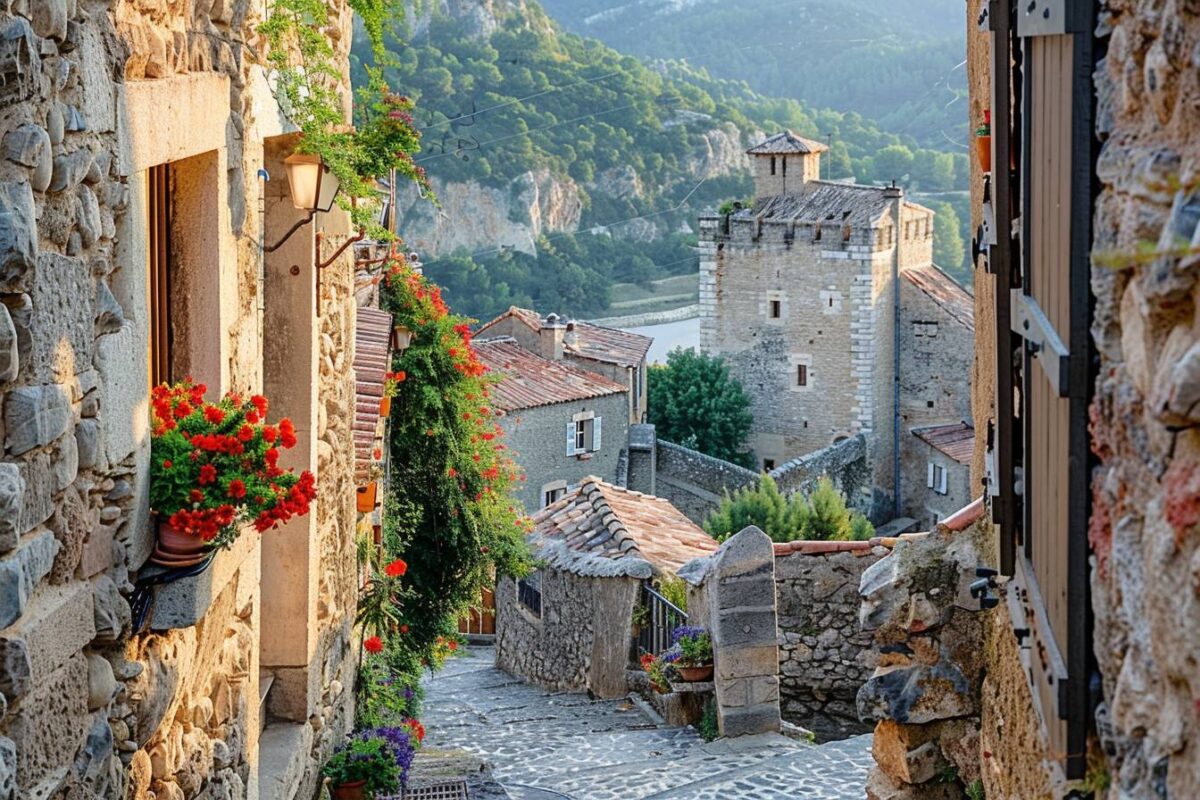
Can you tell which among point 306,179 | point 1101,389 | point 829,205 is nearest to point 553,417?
point 829,205

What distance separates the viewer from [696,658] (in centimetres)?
1166

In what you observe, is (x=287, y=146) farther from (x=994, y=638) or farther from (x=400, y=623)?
(x=400, y=623)

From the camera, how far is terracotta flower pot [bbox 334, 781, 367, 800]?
24.5 ft

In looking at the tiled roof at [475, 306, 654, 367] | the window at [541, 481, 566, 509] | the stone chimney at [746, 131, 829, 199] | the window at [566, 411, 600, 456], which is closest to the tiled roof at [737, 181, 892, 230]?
the stone chimney at [746, 131, 829, 199]

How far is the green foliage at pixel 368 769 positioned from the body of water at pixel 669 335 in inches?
2243

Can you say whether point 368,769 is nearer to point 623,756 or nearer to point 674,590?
point 623,756

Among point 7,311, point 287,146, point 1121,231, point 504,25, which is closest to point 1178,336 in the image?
point 1121,231

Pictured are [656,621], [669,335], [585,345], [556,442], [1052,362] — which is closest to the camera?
[1052,362]

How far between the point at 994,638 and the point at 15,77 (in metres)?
3.44

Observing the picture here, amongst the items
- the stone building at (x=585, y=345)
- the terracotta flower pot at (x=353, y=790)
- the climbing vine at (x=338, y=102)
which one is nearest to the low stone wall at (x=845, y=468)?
the stone building at (x=585, y=345)

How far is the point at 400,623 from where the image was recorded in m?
11.3

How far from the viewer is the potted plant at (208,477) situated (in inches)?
173

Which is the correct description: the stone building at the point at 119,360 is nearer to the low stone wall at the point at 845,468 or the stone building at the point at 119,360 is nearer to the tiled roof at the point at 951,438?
the low stone wall at the point at 845,468

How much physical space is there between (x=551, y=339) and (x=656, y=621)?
952 inches
